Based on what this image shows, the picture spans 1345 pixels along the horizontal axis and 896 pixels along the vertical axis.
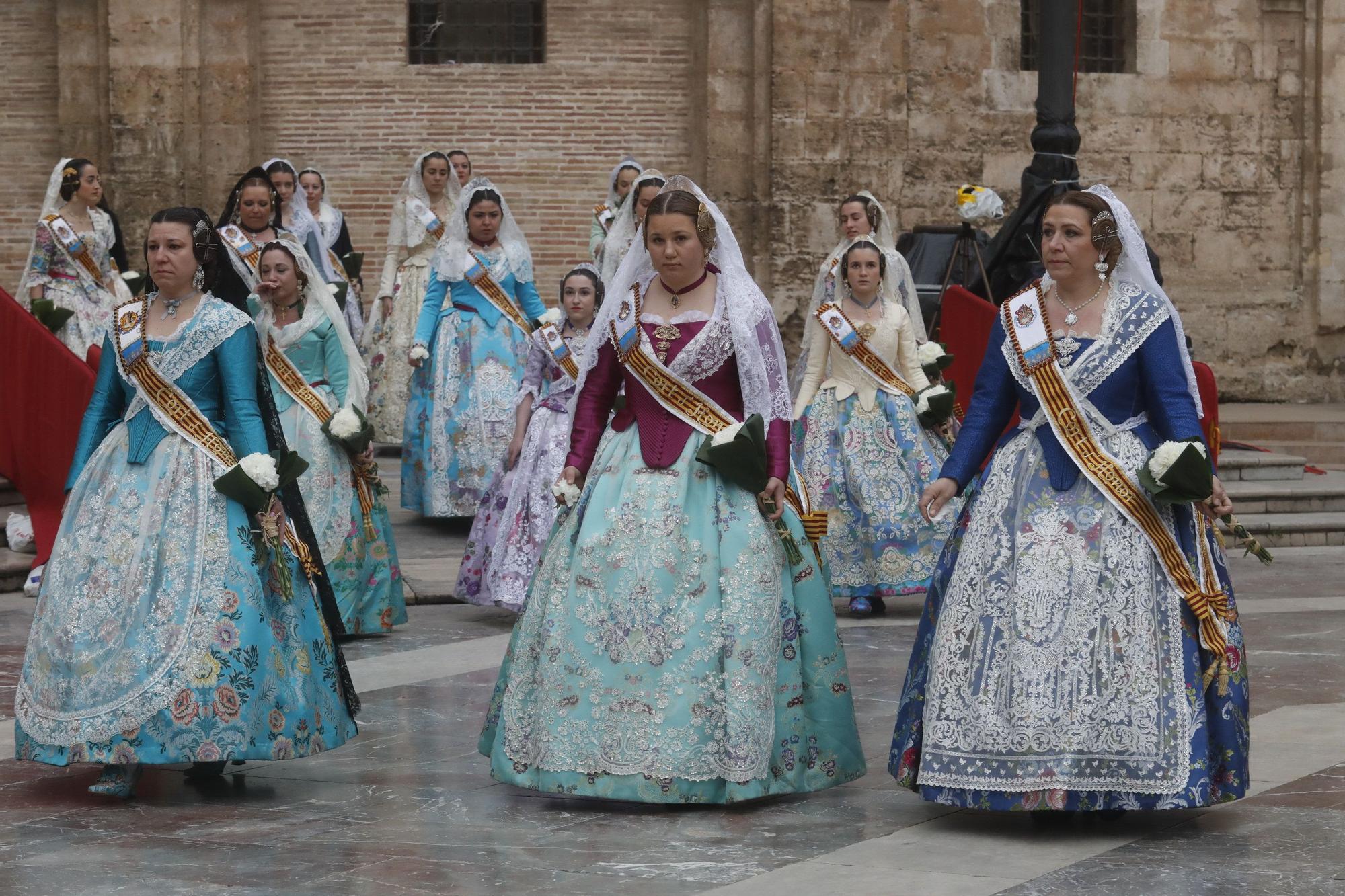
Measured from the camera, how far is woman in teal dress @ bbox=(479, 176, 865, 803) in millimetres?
6109

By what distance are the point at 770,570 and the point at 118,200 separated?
1331cm

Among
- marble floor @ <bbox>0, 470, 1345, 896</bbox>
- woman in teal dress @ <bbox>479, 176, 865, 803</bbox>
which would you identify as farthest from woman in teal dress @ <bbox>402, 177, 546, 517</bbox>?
woman in teal dress @ <bbox>479, 176, 865, 803</bbox>

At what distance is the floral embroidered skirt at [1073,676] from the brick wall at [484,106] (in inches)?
524

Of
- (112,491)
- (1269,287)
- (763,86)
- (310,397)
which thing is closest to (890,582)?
(310,397)

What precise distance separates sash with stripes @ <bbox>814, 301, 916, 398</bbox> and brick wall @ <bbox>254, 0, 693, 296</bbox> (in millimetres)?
8833

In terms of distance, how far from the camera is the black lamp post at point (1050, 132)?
13422mm

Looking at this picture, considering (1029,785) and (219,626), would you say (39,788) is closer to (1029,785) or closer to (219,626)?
(219,626)

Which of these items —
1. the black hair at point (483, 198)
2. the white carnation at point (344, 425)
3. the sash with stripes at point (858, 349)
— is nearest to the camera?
the white carnation at point (344, 425)

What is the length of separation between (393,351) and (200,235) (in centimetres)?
819

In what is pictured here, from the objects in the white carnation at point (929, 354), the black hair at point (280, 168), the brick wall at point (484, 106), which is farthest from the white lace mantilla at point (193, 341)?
the brick wall at point (484, 106)

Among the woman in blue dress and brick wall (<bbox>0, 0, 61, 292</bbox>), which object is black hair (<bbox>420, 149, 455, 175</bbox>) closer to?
brick wall (<bbox>0, 0, 61, 292</bbox>)

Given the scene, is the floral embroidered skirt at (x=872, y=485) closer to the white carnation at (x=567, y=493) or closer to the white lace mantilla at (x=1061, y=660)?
the white carnation at (x=567, y=493)

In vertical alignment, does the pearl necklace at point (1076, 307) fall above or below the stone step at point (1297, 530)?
above

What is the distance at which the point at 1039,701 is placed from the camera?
18.8 ft
